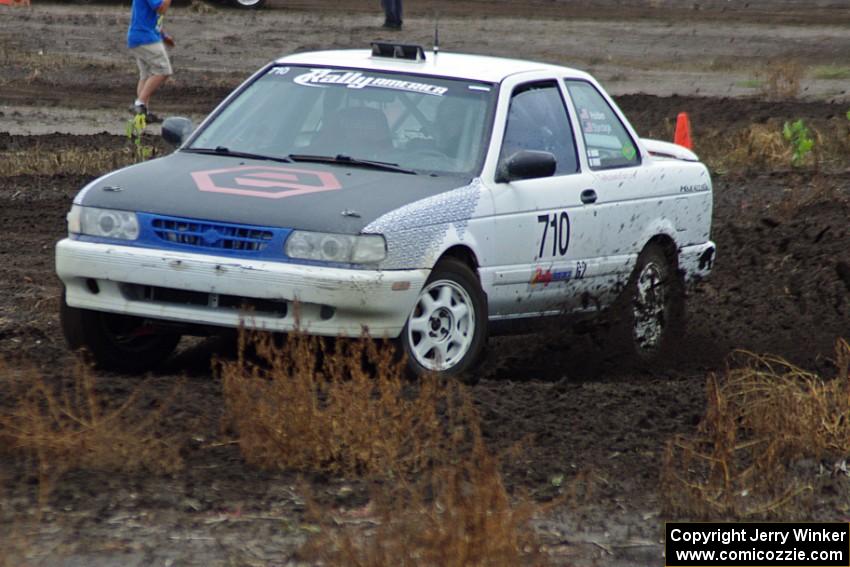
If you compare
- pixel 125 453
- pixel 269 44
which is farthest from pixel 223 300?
pixel 269 44

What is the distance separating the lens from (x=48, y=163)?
51.1 feet

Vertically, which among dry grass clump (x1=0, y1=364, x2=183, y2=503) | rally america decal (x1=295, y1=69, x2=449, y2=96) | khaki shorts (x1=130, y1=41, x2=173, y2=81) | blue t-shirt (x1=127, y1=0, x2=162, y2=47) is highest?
blue t-shirt (x1=127, y1=0, x2=162, y2=47)

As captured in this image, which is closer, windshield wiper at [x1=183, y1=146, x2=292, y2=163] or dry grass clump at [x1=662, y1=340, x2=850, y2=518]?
dry grass clump at [x1=662, y1=340, x2=850, y2=518]

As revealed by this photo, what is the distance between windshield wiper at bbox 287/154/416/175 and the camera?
8.54 meters

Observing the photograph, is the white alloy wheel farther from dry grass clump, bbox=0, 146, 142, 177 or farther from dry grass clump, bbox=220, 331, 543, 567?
dry grass clump, bbox=0, 146, 142, 177

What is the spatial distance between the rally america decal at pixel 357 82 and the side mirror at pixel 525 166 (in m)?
0.61

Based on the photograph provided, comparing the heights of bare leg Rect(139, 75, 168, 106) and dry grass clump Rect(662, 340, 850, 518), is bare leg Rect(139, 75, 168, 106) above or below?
above

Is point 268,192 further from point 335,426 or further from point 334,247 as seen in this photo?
point 335,426

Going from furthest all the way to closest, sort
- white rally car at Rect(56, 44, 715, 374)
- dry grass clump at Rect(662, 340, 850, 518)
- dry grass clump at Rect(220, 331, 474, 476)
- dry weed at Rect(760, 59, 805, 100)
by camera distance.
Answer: dry weed at Rect(760, 59, 805, 100), white rally car at Rect(56, 44, 715, 374), dry grass clump at Rect(220, 331, 474, 476), dry grass clump at Rect(662, 340, 850, 518)

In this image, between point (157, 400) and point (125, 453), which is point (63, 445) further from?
point (157, 400)

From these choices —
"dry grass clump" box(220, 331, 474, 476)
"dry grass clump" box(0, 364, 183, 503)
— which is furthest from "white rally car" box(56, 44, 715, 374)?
"dry grass clump" box(0, 364, 183, 503)

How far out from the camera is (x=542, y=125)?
9.28 meters

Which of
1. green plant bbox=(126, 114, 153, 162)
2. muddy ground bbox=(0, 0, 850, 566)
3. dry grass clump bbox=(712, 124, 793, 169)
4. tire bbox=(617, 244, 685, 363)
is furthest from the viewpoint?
dry grass clump bbox=(712, 124, 793, 169)

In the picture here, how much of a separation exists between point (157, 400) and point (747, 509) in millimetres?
2491
